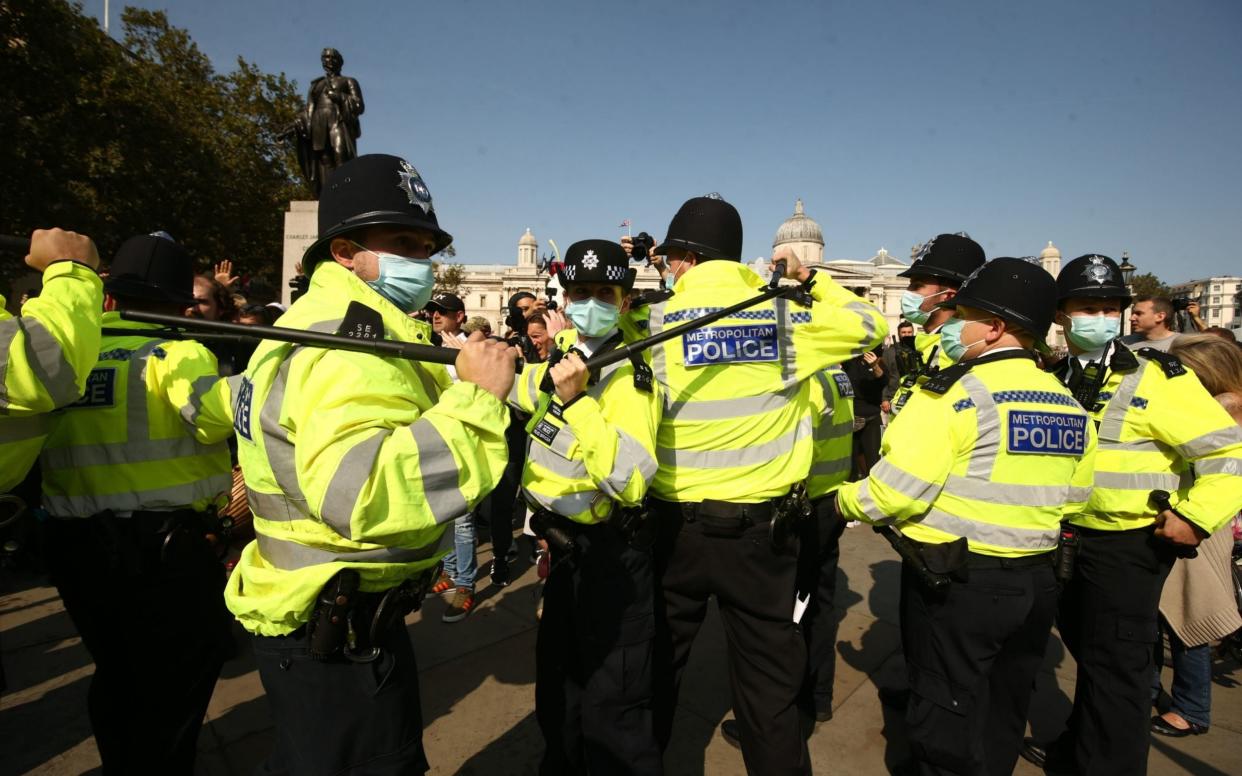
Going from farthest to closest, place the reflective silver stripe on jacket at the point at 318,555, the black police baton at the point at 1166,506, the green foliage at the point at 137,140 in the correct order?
1. the green foliage at the point at 137,140
2. the black police baton at the point at 1166,506
3. the reflective silver stripe on jacket at the point at 318,555

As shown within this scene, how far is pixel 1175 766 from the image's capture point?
10.3 ft

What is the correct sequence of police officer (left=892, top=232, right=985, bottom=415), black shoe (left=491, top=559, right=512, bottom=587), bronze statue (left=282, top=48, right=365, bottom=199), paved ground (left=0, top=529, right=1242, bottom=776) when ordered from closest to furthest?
1. paved ground (left=0, top=529, right=1242, bottom=776)
2. police officer (left=892, top=232, right=985, bottom=415)
3. black shoe (left=491, top=559, right=512, bottom=587)
4. bronze statue (left=282, top=48, right=365, bottom=199)

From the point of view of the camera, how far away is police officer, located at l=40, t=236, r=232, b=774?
2.37 metres

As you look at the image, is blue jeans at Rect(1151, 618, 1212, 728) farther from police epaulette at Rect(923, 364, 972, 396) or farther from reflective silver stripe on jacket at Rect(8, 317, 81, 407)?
reflective silver stripe on jacket at Rect(8, 317, 81, 407)

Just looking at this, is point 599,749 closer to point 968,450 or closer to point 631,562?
point 631,562

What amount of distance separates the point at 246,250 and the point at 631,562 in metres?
24.5

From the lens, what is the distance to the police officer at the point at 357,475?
1.45 m

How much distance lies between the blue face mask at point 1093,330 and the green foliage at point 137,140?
1730 cm

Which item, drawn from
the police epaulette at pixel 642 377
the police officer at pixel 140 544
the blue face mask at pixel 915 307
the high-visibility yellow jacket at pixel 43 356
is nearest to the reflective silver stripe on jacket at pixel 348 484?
the police epaulette at pixel 642 377

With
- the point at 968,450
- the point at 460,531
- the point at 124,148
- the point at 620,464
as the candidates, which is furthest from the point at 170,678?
the point at 124,148

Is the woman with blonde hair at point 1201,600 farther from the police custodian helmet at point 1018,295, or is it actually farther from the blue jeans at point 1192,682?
the police custodian helmet at point 1018,295

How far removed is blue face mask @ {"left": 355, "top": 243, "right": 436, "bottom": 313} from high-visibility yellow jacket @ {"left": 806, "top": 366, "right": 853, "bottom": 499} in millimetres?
2392

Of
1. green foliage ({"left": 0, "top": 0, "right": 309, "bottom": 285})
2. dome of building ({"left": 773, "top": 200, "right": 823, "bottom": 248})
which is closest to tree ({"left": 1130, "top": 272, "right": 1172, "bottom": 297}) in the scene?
dome of building ({"left": 773, "top": 200, "right": 823, "bottom": 248})

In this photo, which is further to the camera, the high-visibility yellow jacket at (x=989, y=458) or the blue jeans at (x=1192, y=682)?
the blue jeans at (x=1192, y=682)
